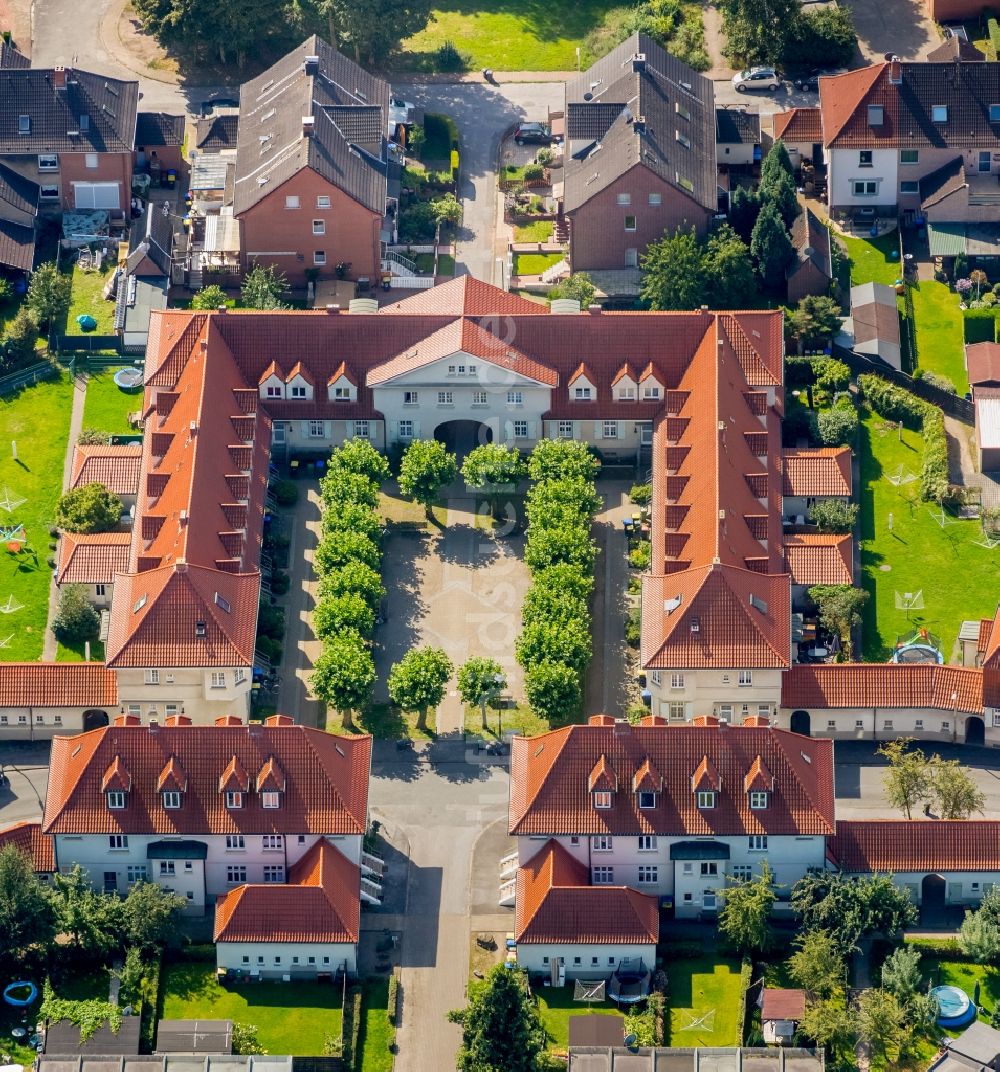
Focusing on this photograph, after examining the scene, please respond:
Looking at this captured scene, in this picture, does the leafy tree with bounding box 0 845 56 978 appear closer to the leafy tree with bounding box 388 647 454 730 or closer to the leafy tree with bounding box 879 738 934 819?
the leafy tree with bounding box 388 647 454 730

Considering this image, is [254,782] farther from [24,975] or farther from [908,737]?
[908,737]

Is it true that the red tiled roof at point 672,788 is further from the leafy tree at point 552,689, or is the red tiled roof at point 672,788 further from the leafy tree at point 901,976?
the leafy tree at point 552,689

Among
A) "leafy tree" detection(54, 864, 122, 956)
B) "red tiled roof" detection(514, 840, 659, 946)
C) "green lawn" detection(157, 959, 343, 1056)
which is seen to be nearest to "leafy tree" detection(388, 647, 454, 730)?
"red tiled roof" detection(514, 840, 659, 946)

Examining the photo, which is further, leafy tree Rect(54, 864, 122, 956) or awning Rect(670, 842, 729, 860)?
awning Rect(670, 842, 729, 860)

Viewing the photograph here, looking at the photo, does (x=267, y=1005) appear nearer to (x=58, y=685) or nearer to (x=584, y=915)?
(x=584, y=915)

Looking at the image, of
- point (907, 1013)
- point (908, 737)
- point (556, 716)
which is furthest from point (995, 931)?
point (556, 716)

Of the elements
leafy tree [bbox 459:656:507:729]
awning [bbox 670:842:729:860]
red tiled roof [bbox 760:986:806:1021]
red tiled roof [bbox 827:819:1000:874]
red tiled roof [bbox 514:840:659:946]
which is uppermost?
leafy tree [bbox 459:656:507:729]
